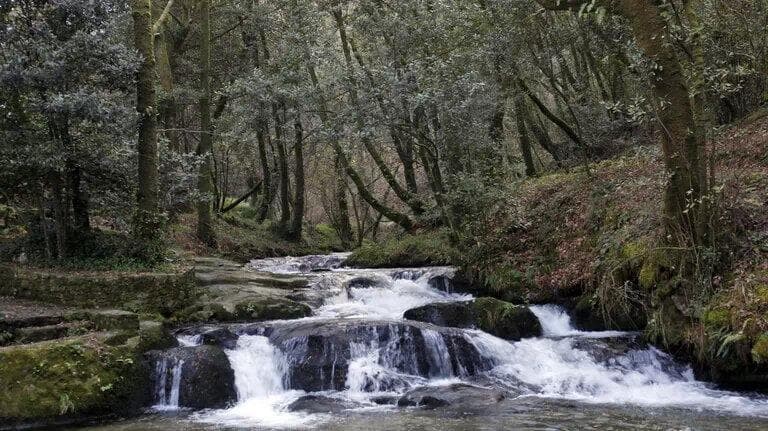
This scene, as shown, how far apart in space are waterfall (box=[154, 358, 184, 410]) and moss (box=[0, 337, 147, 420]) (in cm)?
22

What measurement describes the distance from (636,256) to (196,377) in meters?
7.71

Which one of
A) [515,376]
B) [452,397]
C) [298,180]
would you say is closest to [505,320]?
[515,376]

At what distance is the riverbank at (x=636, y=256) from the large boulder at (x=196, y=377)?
6423mm

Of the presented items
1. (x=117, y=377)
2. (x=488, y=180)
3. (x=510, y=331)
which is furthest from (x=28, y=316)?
(x=488, y=180)

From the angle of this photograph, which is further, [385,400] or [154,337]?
[154,337]

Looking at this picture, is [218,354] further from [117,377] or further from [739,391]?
[739,391]

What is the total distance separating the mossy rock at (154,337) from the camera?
9.19 metres

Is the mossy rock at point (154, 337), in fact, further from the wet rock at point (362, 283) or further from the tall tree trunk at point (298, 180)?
the tall tree trunk at point (298, 180)

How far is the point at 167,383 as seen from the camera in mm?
8797

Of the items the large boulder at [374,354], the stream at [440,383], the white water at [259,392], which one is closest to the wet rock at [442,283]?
the stream at [440,383]

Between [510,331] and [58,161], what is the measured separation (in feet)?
28.9

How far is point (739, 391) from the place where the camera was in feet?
27.2

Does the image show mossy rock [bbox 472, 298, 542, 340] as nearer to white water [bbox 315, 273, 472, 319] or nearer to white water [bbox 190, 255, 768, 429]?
white water [bbox 190, 255, 768, 429]

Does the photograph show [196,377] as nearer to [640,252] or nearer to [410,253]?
[640,252]
